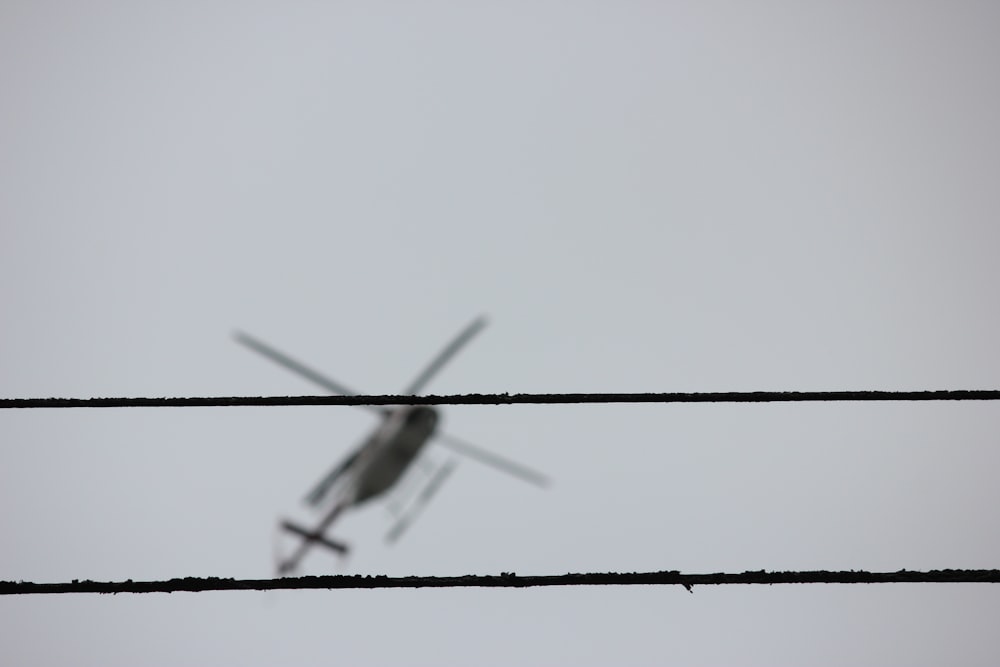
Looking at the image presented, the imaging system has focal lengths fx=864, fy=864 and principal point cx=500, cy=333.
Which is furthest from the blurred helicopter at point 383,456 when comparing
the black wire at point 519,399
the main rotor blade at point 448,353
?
the black wire at point 519,399

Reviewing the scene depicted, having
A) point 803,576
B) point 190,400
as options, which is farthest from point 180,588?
point 803,576

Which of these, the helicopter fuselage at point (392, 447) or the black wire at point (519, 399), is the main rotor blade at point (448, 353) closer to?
the helicopter fuselage at point (392, 447)

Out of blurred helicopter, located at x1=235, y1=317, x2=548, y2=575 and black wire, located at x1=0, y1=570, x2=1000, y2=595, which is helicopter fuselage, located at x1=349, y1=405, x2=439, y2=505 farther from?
black wire, located at x1=0, y1=570, x2=1000, y2=595

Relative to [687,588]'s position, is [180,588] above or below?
below

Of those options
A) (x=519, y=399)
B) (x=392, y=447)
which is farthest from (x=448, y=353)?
(x=519, y=399)

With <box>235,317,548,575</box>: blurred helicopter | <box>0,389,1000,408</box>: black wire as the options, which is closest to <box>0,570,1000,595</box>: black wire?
<box>0,389,1000,408</box>: black wire

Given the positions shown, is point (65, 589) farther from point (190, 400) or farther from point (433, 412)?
point (433, 412)

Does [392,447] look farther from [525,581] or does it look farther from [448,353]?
[525,581]
